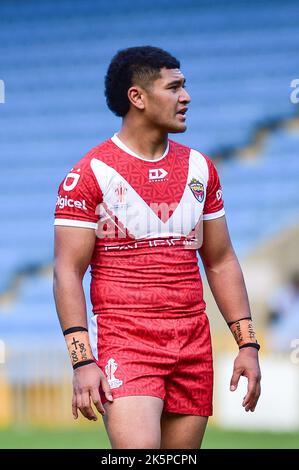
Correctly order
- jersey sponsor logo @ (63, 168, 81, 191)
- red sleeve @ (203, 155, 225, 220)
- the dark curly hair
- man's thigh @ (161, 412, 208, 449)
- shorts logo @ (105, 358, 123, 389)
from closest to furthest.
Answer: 1. shorts logo @ (105, 358, 123, 389)
2. jersey sponsor logo @ (63, 168, 81, 191)
3. man's thigh @ (161, 412, 208, 449)
4. the dark curly hair
5. red sleeve @ (203, 155, 225, 220)

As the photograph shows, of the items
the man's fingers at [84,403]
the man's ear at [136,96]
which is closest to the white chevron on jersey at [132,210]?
the man's ear at [136,96]

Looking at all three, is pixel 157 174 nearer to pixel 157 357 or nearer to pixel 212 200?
pixel 212 200

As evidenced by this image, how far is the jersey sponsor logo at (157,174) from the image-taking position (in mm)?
4664

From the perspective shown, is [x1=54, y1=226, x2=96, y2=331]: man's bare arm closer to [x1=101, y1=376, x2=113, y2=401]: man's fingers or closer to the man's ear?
[x1=101, y1=376, x2=113, y2=401]: man's fingers

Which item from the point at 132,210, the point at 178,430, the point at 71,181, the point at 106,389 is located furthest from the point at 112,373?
the point at 71,181

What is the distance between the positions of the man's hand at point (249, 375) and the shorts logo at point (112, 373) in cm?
54

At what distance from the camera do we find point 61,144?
51.5 ft

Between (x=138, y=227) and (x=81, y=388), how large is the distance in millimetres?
750

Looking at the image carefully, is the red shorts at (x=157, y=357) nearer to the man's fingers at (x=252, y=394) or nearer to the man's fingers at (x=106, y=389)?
the man's fingers at (x=106, y=389)

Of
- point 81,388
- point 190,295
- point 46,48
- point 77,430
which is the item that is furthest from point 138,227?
point 46,48

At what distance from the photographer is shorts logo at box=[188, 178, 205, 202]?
475 cm

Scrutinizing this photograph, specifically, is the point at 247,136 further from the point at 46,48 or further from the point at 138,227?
the point at 138,227

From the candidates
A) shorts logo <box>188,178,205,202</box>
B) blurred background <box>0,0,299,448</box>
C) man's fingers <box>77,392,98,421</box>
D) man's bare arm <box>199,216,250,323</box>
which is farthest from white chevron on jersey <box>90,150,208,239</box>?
blurred background <box>0,0,299,448</box>

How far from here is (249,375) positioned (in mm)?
4664
